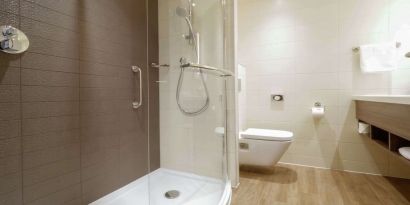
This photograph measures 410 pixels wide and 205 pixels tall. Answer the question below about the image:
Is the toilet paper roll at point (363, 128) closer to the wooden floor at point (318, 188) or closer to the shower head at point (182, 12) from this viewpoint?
the wooden floor at point (318, 188)

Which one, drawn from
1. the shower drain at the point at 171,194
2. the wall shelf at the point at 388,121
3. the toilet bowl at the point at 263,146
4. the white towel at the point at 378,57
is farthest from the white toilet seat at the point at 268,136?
the white towel at the point at 378,57

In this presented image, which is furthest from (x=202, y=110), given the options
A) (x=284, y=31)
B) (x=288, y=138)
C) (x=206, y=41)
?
(x=284, y=31)

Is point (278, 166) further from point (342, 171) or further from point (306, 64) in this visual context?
point (306, 64)

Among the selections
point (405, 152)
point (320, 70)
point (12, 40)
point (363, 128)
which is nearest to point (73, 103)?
point (12, 40)

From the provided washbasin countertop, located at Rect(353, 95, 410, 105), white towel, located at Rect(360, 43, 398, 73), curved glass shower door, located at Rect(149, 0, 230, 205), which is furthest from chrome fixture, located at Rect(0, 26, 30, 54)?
white towel, located at Rect(360, 43, 398, 73)

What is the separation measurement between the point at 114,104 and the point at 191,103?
0.63m

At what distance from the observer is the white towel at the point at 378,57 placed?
1906 mm

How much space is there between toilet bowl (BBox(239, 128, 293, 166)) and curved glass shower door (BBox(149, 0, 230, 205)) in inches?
16.1

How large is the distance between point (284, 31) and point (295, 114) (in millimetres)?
990

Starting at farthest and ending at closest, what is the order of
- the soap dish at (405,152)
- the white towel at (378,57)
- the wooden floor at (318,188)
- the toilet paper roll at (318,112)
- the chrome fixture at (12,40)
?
the toilet paper roll at (318,112)
the white towel at (378,57)
the wooden floor at (318,188)
the soap dish at (405,152)
the chrome fixture at (12,40)

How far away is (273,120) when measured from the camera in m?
2.50

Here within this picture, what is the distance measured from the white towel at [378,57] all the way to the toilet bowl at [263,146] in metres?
1.00

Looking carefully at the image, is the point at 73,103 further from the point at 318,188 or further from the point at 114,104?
the point at 318,188

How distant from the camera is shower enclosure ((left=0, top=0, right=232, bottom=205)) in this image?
113 centimetres
